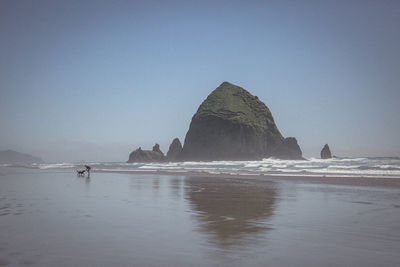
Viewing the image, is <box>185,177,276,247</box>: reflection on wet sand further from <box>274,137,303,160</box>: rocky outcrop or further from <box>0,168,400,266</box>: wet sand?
<box>274,137,303,160</box>: rocky outcrop

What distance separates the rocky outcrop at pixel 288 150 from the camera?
119312mm

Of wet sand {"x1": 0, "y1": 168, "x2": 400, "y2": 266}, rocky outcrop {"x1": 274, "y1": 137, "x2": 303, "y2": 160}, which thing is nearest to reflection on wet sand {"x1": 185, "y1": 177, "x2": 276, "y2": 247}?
wet sand {"x1": 0, "y1": 168, "x2": 400, "y2": 266}

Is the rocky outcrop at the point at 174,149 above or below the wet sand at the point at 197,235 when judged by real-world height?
above

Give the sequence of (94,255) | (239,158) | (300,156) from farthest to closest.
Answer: (300,156) < (239,158) < (94,255)

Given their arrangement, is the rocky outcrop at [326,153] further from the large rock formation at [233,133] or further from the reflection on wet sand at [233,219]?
the reflection on wet sand at [233,219]

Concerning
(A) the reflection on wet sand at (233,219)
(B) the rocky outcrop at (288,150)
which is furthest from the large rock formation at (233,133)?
(A) the reflection on wet sand at (233,219)

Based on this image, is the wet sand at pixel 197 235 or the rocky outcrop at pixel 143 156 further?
the rocky outcrop at pixel 143 156

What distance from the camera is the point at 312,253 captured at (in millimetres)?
5504

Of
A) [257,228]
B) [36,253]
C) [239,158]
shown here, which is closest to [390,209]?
[257,228]

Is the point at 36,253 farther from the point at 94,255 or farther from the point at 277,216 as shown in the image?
the point at 277,216

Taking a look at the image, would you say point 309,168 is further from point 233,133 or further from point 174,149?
point 174,149

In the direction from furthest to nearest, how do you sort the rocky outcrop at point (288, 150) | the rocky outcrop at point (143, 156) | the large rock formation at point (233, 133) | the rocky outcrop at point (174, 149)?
the rocky outcrop at point (174, 149) → the rocky outcrop at point (143, 156) → the rocky outcrop at point (288, 150) → the large rock formation at point (233, 133)

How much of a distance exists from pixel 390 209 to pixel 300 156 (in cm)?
11622

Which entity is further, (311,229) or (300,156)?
(300,156)
